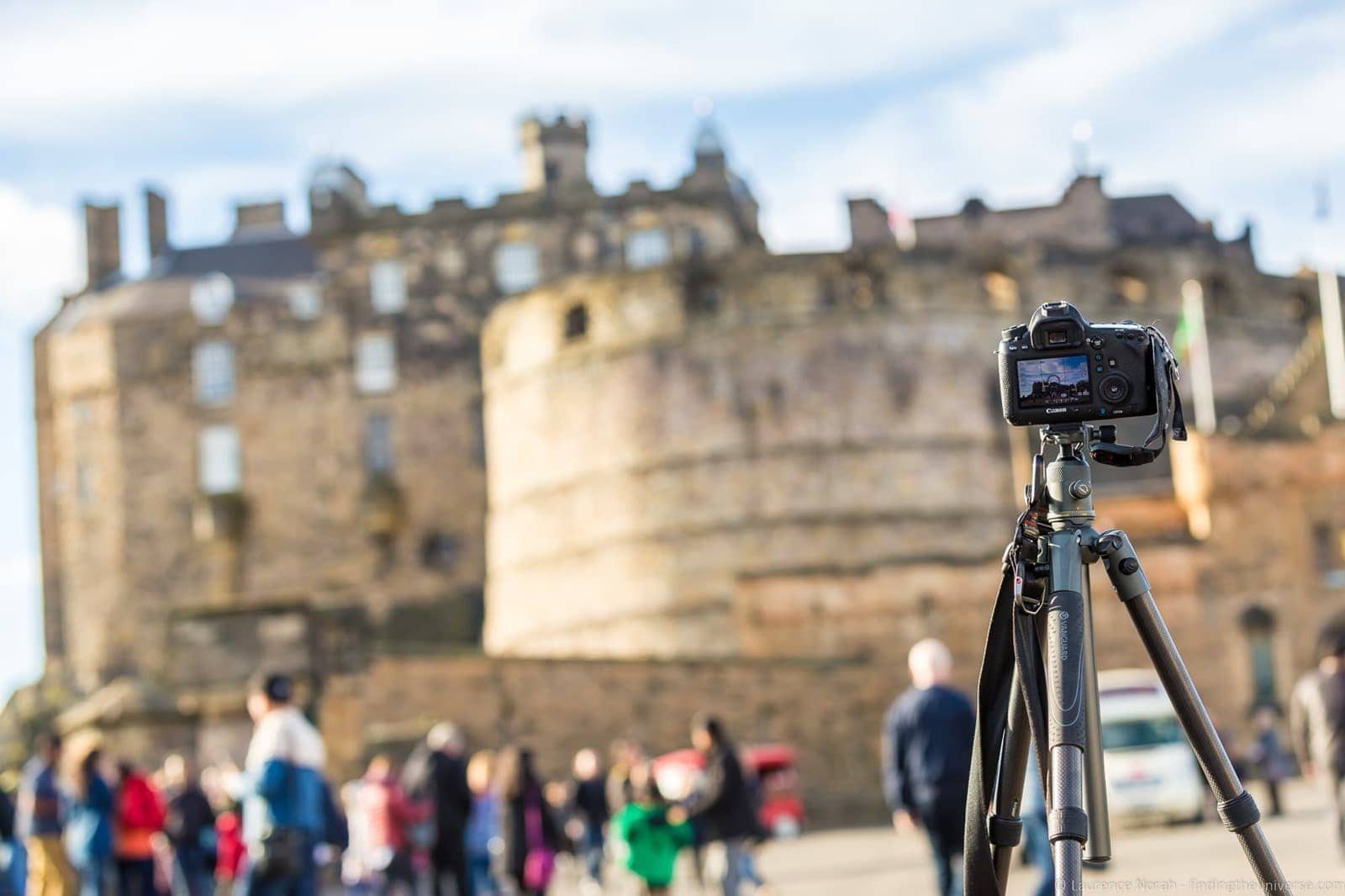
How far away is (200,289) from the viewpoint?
5244 cm

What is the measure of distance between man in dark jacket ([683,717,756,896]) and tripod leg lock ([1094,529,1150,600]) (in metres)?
7.85

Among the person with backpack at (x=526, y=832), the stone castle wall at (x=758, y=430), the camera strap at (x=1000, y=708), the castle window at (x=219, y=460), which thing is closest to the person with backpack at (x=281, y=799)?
the person with backpack at (x=526, y=832)

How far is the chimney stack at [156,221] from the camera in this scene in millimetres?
54844

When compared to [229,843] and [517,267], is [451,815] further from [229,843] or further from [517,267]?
[517,267]

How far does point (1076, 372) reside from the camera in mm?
4434

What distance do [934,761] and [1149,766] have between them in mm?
11015

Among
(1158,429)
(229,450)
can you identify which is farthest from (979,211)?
(1158,429)

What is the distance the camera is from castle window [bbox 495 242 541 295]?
4694 centimetres

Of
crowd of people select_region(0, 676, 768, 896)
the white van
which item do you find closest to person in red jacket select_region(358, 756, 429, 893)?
crowd of people select_region(0, 676, 768, 896)

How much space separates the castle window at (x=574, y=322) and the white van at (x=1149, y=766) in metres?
20.2

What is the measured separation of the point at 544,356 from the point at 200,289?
1555 centimetres

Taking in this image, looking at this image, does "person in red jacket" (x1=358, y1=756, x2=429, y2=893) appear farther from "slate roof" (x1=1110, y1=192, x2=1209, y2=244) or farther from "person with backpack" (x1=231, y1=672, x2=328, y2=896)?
"slate roof" (x1=1110, y1=192, x2=1209, y2=244)

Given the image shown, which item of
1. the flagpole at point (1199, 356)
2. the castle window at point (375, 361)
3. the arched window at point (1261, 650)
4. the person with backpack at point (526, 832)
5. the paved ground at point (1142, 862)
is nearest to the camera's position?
the paved ground at point (1142, 862)

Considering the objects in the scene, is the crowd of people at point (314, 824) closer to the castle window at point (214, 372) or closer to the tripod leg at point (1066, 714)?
the tripod leg at point (1066, 714)
